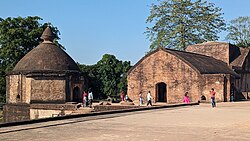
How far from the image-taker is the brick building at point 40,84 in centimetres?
2945

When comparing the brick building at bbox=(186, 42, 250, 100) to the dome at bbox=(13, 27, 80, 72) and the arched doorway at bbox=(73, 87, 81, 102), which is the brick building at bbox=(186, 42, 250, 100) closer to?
the arched doorway at bbox=(73, 87, 81, 102)

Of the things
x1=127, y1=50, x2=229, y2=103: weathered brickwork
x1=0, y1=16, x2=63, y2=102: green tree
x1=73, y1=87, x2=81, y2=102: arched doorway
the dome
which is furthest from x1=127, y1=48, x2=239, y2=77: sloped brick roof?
x1=0, y1=16, x2=63, y2=102: green tree

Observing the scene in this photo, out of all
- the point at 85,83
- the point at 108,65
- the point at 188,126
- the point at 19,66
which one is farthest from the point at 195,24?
the point at 188,126

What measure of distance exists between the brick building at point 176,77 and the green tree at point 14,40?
14309mm

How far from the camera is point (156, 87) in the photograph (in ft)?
97.8

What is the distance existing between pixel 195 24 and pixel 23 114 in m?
22.0

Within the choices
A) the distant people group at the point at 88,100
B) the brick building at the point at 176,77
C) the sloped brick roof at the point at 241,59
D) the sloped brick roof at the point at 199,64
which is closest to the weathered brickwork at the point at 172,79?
the brick building at the point at 176,77

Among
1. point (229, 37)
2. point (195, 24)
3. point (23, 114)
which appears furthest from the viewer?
point (229, 37)

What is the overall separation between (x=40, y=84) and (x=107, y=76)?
56.0ft

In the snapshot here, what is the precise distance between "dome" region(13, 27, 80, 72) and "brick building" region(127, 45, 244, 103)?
569 cm

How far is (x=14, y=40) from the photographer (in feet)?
128

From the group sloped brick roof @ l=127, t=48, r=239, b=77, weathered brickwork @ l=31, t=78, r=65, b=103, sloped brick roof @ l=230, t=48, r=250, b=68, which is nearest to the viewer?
sloped brick roof @ l=127, t=48, r=239, b=77

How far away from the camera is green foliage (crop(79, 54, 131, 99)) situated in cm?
4538

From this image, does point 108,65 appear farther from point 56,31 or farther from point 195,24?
point 195,24
